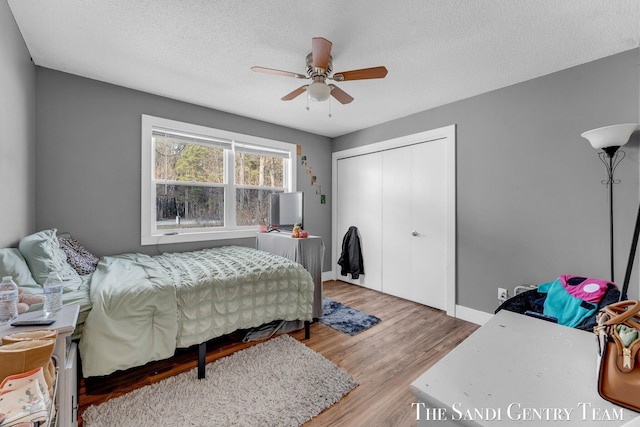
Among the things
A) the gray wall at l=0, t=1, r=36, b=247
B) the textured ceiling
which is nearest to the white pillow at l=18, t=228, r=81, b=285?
the gray wall at l=0, t=1, r=36, b=247

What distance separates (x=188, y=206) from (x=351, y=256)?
2531 millimetres

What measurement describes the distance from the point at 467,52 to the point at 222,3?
6.16 feet

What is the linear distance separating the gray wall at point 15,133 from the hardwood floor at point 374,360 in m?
1.29

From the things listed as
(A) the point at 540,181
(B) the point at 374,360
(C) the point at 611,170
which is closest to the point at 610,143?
(C) the point at 611,170

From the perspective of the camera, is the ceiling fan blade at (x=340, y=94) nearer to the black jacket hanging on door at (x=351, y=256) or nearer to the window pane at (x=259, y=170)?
the window pane at (x=259, y=170)

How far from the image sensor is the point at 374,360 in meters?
2.26

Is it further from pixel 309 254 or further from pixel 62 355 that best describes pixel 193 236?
pixel 62 355

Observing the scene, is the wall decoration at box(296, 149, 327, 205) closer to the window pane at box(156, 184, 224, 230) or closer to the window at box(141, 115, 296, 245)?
the window at box(141, 115, 296, 245)

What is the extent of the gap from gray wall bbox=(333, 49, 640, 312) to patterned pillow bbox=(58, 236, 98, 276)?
3.75 metres

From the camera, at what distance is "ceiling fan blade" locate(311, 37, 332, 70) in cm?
178

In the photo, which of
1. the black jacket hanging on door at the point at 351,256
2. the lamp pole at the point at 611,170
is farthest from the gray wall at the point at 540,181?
the black jacket hanging on door at the point at 351,256

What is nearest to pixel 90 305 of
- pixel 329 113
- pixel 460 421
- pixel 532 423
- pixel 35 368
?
pixel 35 368

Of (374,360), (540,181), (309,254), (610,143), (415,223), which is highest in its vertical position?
(610,143)

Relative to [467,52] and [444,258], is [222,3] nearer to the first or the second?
[467,52]
